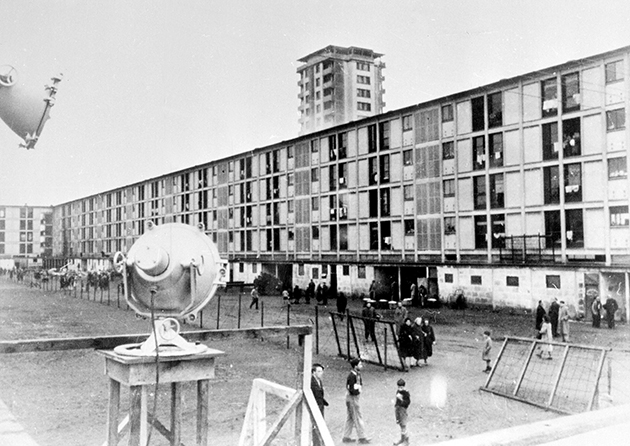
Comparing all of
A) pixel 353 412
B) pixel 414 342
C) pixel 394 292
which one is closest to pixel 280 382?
pixel 414 342

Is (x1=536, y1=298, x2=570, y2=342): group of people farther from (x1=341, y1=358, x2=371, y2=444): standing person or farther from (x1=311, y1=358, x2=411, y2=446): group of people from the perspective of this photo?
(x1=341, y1=358, x2=371, y2=444): standing person

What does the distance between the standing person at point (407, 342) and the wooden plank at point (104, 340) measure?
11967 mm

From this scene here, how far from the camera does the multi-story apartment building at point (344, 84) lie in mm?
85062

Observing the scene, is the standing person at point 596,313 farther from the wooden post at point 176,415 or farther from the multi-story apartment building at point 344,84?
the multi-story apartment building at point 344,84

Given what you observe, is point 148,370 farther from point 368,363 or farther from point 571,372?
point 571,372

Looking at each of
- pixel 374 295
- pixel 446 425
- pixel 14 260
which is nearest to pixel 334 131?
pixel 374 295

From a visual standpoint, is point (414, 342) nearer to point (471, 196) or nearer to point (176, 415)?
point (176, 415)

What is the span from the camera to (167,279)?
429 cm

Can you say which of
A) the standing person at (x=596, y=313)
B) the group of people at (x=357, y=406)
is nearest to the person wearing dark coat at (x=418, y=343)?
the group of people at (x=357, y=406)

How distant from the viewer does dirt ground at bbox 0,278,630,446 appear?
10.8 meters

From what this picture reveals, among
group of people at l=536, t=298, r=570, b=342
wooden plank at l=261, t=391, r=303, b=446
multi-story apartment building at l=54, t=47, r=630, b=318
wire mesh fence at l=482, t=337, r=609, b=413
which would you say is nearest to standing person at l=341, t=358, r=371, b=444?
wire mesh fence at l=482, t=337, r=609, b=413

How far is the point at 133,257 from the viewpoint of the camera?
4.27 metres

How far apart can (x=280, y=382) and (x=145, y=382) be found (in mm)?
11293

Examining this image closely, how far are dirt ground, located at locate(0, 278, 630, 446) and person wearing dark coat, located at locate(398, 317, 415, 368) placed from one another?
573 millimetres
